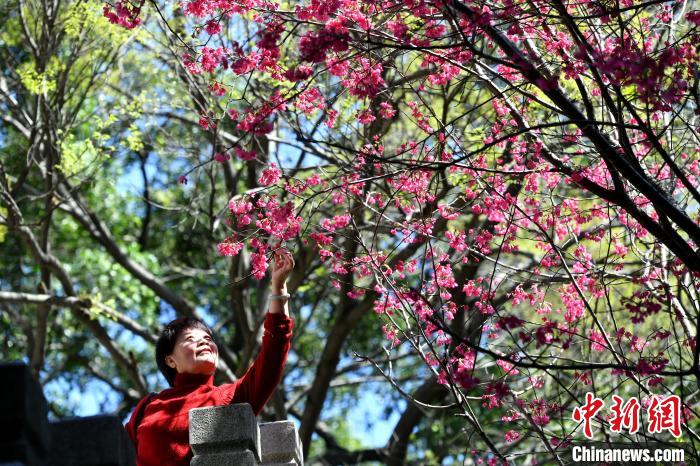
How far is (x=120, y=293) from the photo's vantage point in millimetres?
12555

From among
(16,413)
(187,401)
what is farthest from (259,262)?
A: (16,413)

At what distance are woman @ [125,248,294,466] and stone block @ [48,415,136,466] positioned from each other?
19.2 inches

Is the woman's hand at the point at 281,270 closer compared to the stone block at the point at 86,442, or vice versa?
the stone block at the point at 86,442

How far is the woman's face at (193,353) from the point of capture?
188 inches

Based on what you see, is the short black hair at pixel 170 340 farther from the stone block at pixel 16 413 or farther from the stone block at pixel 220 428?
the stone block at pixel 16 413

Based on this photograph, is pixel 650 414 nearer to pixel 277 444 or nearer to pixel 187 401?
pixel 277 444

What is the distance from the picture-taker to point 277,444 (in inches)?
184

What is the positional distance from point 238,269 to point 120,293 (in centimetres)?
254

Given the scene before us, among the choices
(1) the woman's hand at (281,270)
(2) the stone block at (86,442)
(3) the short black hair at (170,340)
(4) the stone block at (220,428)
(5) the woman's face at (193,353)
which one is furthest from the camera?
(3) the short black hair at (170,340)

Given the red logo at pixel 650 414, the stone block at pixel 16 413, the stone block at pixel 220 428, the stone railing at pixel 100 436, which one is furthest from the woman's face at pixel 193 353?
the red logo at pixel 650 414

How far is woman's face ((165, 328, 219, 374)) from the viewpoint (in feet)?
15.7

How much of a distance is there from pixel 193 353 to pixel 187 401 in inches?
11.4

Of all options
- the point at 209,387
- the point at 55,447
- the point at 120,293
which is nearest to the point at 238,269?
the point at 120,293

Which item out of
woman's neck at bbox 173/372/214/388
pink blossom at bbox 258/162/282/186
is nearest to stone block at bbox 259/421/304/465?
woman's neck at bbox 173/372/214/388
